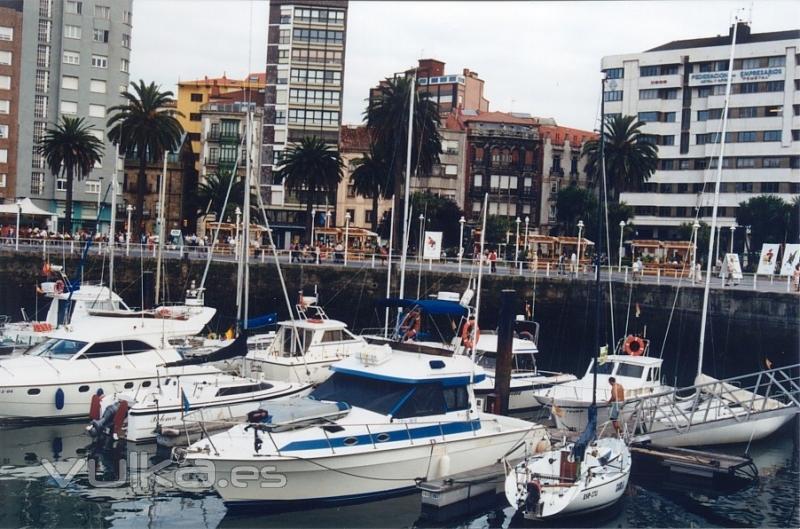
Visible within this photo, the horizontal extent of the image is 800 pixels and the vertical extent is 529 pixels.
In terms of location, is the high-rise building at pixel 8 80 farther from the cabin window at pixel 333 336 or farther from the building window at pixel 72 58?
the cabin window at pixel 333 336

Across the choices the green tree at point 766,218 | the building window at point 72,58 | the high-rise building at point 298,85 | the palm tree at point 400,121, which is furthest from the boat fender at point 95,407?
the high-rise building at point 298,85

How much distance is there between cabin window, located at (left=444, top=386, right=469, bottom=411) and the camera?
19.2 meters

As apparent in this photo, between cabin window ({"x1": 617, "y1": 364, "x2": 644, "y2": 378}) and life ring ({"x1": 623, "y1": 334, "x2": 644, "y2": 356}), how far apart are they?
1.92m

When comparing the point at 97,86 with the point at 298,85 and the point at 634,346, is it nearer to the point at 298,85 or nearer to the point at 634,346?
the point at 298,85

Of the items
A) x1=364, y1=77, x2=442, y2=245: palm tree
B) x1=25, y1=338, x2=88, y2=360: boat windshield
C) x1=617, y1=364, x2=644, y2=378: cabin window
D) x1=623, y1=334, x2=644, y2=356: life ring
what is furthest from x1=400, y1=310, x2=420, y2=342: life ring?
x1=364, y1=77, x2=442, y2=245: palm tree

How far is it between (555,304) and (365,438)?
1079 inches

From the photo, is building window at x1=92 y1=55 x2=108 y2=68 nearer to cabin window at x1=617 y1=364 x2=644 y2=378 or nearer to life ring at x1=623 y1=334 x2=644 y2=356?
life ring at x1=623 y1=334 x2=644 y2=356

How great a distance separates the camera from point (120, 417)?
21938mm

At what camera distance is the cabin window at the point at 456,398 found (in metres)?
19.2

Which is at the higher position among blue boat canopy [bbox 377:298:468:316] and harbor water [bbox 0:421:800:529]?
blue boat canopy [bbox 377:298:468:316]

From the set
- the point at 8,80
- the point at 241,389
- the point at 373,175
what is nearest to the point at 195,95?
the point at 8,80

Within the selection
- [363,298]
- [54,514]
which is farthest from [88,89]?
[54,514]

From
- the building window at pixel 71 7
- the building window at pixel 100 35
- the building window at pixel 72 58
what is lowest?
the building window at pixel 72 58

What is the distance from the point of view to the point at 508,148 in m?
81.2
